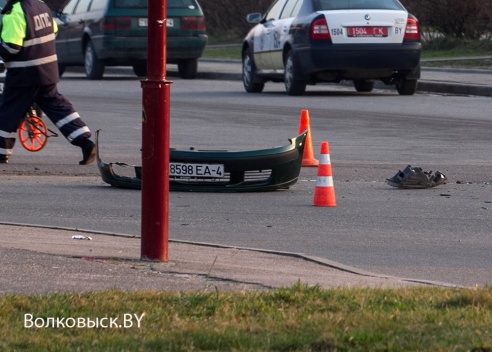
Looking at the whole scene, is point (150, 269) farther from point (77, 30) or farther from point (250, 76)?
point (77, 30)

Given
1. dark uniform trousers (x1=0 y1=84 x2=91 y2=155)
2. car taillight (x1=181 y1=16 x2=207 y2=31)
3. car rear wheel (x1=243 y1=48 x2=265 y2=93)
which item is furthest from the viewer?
car taillight (x1=181 y1=16 x2=207 y2=31)

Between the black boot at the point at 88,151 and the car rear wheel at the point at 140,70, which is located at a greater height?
the black boot at the point at 88,151

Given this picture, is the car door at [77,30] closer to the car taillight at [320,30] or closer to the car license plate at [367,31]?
the car taillight at [320,30]

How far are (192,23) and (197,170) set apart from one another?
15965 millimetres

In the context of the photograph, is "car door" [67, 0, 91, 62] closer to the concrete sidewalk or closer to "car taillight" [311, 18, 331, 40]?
"car taillight" [311, 18, 331, 40]

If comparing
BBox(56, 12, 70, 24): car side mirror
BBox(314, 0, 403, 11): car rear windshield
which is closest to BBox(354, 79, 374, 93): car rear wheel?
BBox(314, 0, 403, 11): car rear windshield

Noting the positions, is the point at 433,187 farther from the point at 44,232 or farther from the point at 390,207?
the point at 44,232

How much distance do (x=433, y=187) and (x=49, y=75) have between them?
367 centimetres

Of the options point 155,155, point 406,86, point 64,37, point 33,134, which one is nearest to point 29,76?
point 33,134

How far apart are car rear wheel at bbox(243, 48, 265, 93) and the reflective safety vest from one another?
10.9 meters

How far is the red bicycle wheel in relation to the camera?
12.9 m

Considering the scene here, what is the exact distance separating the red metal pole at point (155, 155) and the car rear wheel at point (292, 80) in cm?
1390

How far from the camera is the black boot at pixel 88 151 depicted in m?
12.0

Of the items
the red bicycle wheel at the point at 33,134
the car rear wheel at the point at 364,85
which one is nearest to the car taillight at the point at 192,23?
the car rear wheel at the point at 364,85
